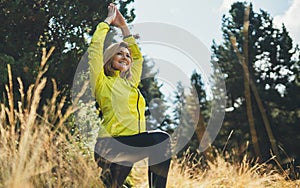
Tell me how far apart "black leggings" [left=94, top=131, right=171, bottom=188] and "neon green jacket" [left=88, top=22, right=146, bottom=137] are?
0.07 metres

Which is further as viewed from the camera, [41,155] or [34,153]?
[41,155]

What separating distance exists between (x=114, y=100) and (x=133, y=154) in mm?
387

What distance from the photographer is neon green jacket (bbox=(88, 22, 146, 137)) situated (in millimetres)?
2869

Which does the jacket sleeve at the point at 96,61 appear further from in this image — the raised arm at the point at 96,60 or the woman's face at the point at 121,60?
the woman's face at the point at 121,60

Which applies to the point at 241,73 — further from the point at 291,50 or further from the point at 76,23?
the point at 76,23

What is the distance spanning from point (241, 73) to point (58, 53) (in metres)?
11.7

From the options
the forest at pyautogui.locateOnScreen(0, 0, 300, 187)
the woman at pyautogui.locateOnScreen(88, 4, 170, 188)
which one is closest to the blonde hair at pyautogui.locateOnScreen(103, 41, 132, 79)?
the woman at pyautogui.locateOnScreen(88, 4, 170, 188)

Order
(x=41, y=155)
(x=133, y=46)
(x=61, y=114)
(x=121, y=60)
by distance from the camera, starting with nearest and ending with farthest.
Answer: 1. (x=41, y=155)
2. (x=61, y=114)
3. (x=121, y=60)
4. (x=133, y=46)

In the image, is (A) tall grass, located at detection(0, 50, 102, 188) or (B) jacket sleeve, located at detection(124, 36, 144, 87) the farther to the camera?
(B) jacket sleeve, located at detection(124, 36, 144, 87)

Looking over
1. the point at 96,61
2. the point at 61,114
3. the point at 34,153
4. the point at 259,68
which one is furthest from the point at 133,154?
the point at 259,68

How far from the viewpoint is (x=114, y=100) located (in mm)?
2932

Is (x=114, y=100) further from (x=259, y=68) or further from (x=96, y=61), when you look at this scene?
(x=259, y=68)

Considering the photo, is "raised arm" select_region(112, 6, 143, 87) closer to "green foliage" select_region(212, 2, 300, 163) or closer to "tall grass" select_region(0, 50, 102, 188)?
"tall grass" select_region(0, 50, 102, 188)

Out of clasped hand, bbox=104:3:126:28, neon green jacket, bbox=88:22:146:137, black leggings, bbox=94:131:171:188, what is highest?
clasped hand, bbox=104:3:126:28
